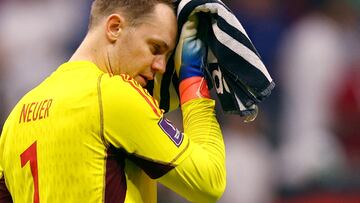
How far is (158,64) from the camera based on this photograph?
2715mm

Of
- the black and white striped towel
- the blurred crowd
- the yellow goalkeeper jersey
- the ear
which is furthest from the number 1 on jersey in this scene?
the blurred crowd

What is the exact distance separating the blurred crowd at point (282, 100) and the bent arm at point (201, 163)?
10.2 ft

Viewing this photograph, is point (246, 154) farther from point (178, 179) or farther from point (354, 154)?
point (178, 179)

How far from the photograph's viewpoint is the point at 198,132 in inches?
105

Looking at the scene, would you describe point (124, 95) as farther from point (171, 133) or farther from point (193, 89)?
point (193, 89)

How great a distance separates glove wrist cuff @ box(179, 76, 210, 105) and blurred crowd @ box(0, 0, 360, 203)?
3057 millimetres

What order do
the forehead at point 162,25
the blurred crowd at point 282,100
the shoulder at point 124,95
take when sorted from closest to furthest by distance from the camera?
the shoulder at point 124,95, the forehead at point 162,25, the blurred crowd at point 282,100

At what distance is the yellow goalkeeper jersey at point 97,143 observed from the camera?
2.51m

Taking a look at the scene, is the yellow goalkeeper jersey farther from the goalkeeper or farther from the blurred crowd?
the blurred crowd

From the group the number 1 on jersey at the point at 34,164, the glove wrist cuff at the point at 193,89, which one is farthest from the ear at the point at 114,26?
the number 1 on jersey at the point at 34,164

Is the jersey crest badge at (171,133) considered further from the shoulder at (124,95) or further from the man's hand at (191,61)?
the man's hand at (191,61)

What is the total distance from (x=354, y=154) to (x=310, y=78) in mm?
577

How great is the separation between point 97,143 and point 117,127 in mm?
70

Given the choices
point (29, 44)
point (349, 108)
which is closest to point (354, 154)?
point (349, 108)
